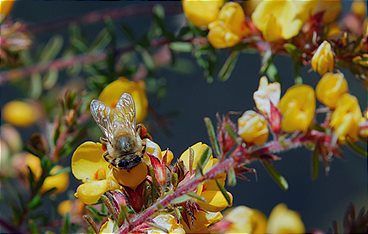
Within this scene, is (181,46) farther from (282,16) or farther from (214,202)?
(214,202)

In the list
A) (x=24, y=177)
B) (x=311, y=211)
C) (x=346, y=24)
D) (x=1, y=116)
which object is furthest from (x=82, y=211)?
(x=311, y=211)

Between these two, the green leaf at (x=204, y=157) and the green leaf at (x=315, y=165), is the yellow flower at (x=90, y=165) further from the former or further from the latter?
the green leaf at (x=315, y=165)

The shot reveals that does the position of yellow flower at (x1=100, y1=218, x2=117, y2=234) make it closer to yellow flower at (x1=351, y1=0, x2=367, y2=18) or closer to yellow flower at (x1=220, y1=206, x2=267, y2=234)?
yellow flower at (x1=220, y1=206, x2=267, y2=234)

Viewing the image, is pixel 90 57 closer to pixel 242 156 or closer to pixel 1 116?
pixel 1 116

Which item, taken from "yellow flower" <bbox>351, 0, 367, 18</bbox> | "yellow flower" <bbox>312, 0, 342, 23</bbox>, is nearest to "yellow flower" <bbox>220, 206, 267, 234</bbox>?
"yellow flower" <bbox>312, 0, 342, 23</bbox>

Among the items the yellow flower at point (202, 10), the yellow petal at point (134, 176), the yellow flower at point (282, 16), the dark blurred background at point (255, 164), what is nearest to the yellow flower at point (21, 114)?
the dark blurred background at point (255, 164)
